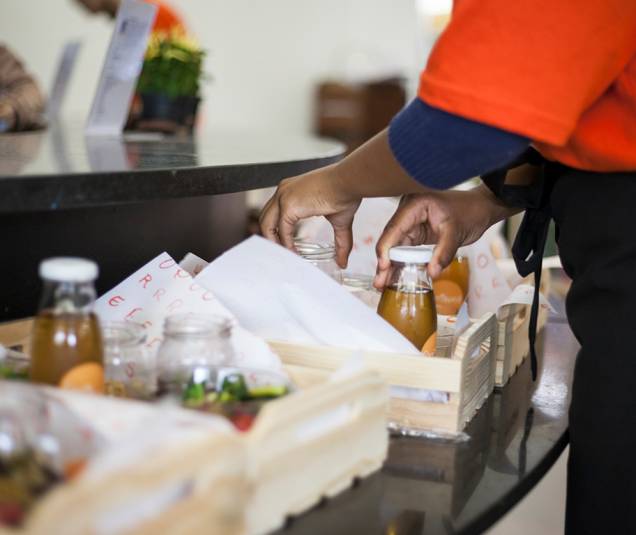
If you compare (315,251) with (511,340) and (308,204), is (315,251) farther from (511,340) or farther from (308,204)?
(511,340)

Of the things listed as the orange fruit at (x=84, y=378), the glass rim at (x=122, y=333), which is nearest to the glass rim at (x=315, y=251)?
the glass rim at (x=122, y=333)

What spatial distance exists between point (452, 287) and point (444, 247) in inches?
13.1

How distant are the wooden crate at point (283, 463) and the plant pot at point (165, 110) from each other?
2.26 m

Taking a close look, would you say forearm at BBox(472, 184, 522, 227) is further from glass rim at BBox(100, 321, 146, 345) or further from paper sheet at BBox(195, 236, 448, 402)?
glass rim at BBox(100, 321, 146, 345)

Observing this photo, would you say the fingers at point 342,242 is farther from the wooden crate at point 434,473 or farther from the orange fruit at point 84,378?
the orange fruit at point 84,378

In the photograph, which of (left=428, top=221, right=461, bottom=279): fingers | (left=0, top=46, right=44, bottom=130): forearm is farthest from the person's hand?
(left=0, top=46, right=44, bottom=130): forearm

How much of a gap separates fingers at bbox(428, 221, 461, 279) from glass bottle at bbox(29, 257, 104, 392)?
0.64 m

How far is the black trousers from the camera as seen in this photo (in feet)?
4.11

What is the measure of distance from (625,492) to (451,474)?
0.30m

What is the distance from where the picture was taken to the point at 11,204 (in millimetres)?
1078

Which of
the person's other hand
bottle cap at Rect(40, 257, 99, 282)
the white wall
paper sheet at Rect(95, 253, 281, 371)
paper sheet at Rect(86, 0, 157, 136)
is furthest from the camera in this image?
the white wall

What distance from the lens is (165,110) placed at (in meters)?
3.23

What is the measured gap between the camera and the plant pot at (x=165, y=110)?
10.5 feet

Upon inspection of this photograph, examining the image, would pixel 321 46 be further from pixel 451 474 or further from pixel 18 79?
pixel 451 474
